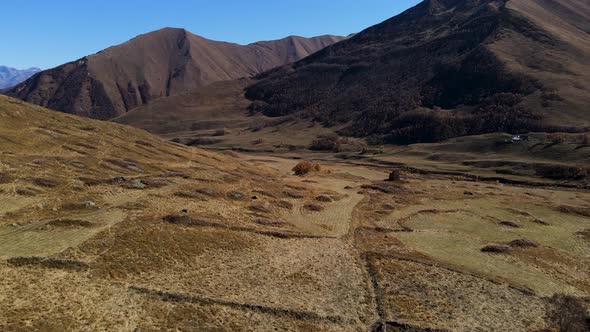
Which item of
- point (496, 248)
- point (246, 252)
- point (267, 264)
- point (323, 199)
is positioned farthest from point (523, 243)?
point (246, 252)

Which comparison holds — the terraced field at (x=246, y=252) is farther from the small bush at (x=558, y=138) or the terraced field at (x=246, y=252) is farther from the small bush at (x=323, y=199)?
the small bush at (x=558, y=138)

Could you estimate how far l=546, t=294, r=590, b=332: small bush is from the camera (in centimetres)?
3058

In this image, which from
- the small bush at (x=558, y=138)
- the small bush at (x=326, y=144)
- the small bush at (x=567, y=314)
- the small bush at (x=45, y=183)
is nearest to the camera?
the small bush at (x=567, y=314)

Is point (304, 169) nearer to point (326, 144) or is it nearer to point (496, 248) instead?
point (496, 248)

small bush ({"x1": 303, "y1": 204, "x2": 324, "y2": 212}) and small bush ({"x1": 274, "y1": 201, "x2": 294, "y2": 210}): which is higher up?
small bush ({"x1": 274, "y1": 201, "x2": 294, "y2": 210})

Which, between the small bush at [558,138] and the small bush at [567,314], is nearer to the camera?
the small bush at [567,314]

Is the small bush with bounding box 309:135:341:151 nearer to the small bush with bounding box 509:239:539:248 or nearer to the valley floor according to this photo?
the valley floor

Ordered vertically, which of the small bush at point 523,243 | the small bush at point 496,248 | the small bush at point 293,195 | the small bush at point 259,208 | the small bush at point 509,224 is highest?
the small bush at point 259,208

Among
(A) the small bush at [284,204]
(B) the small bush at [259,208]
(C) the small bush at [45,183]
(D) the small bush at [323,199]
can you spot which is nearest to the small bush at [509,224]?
(D) the small bush at [323,199]

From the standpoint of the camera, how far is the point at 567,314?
107 feet

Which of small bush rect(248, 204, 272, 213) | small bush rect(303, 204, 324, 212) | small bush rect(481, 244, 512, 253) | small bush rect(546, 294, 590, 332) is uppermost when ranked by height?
small bush rect(248, 204, 272, 213)

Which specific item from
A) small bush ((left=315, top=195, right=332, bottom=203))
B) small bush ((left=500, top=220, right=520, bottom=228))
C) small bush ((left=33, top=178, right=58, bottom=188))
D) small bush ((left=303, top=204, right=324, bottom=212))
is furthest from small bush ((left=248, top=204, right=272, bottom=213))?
small bush ((left=500, top=220, right=520, bottom=228))

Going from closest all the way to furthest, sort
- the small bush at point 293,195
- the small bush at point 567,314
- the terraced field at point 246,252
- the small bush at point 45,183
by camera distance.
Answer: the terraced field at point 246,252 → the small bush at point 567,314 → the small bush at point 45,183 → the small bush at point 293,195

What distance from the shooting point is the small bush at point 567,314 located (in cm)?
3058
